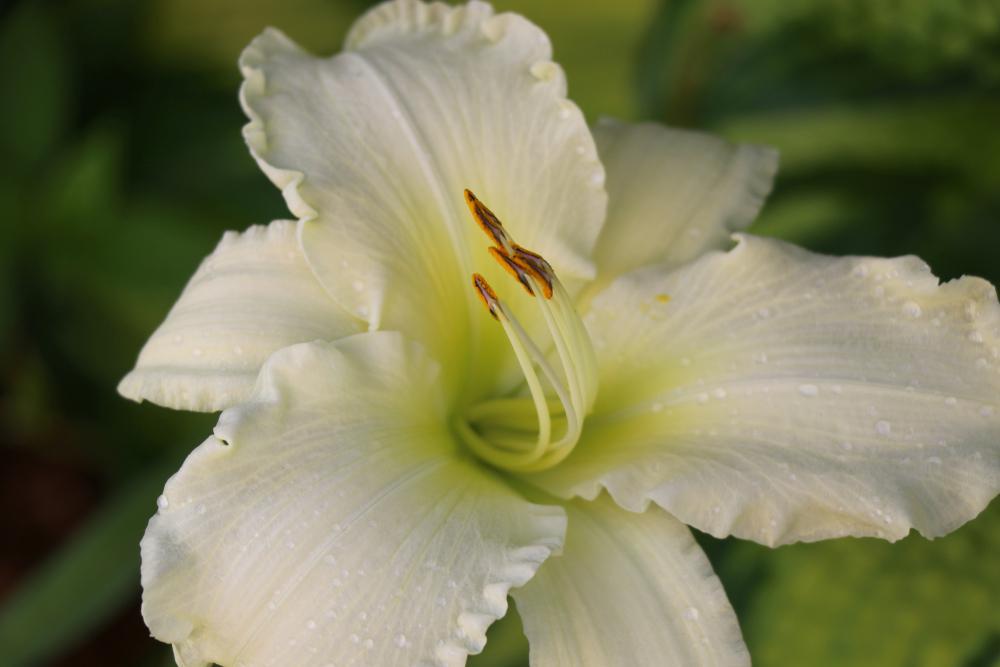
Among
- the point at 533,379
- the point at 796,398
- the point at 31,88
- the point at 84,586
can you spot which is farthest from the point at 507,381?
the point at 31,88

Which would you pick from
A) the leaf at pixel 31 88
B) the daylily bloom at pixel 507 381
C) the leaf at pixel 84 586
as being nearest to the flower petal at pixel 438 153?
the daylily bloom at pixel 507 381

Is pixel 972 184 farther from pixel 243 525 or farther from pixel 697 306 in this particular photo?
pixel 243 525

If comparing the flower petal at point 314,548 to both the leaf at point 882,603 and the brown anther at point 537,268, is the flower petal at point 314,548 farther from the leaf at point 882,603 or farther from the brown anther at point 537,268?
the leaf at point 882,603

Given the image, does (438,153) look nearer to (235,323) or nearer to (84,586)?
(235,323)

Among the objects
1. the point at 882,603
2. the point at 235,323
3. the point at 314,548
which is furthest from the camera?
the point at 882,603

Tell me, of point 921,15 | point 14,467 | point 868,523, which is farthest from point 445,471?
point 14,467

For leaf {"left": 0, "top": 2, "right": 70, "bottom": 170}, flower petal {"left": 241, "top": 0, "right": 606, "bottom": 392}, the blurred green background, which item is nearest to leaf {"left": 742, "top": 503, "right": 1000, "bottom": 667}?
the blurred green background

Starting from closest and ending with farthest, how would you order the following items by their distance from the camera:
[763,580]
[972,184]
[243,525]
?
[243,525]
[763,580]
[972,184]

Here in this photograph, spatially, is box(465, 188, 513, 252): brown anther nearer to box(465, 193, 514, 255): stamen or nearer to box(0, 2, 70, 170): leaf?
box(465, 193, 514, 255): stamen
